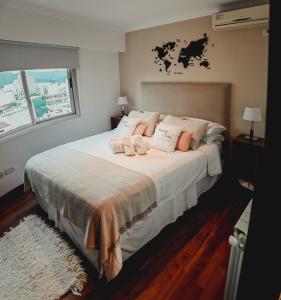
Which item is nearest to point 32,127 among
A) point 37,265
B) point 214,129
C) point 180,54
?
point 37,265

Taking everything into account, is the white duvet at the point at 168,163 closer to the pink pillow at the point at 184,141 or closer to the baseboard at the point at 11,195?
the pink pillow at the point at 184,141

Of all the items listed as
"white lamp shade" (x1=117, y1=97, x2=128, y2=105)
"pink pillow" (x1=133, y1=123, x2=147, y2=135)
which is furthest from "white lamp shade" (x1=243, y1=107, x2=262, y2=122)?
"white lamp shade" (x1=117, y1=97, x2=128, y2=105)

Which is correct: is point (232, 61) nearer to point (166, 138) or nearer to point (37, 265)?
point (166, 138)

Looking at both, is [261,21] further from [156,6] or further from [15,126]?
[15,126]

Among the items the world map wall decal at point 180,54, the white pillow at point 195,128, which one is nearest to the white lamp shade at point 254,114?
the white pillow at point 195,128

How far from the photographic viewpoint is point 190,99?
130 inches

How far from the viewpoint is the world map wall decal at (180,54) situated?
3.13 metres

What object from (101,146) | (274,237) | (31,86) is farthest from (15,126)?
(274,237)

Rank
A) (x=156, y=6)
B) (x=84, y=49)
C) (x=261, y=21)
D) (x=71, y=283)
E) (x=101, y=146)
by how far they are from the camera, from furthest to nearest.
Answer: (x=84, y=49)
(x=101, y=146)
(x=156, y=6)
(x=261, y=21)
(x=71, y=283)

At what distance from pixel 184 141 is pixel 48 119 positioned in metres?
2.24

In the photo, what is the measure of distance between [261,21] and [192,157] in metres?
1.72

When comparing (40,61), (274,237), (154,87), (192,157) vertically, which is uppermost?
(40,61)

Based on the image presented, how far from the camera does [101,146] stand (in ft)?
9.61

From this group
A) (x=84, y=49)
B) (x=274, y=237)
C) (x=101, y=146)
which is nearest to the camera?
(x=274, y=237)
